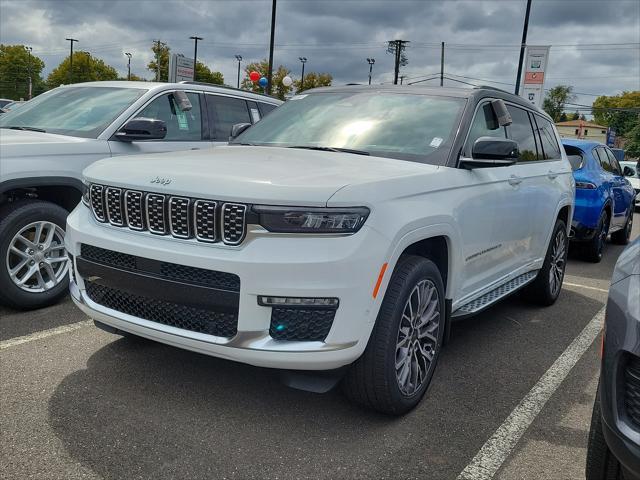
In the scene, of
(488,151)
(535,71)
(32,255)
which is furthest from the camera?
(535,71)

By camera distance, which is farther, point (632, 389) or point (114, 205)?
point (114, 205)

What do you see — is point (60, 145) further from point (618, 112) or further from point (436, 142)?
point (618, 112)

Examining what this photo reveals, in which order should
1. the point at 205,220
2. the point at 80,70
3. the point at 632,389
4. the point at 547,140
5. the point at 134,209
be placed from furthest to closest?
1. the point at 80,70
2. the point at 547,140
3. the point at 134,209
4. the point at 205,220
5. the point at 632,389

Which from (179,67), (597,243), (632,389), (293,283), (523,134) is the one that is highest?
(179,67)

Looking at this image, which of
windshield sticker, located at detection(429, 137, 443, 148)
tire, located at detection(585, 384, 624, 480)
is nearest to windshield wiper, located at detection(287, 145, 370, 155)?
windshield sticker, located at detection(429, 137, 443, 148)

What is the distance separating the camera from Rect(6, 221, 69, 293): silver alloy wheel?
4590 millimetres

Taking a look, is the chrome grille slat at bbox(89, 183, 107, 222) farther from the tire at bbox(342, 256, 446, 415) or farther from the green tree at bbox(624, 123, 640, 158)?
the green tree at bbox(624, 123, 640, 158)

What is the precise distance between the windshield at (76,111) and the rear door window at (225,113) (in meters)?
0.84

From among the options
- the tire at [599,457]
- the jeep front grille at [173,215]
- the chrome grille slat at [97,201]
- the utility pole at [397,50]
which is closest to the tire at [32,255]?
the chrome grille slat at [97,201]

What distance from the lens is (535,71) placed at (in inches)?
758

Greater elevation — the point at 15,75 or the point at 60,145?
→ the point at 15,75

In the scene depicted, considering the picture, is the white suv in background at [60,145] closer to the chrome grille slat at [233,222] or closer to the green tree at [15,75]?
the chrome grille slat at [233,222]

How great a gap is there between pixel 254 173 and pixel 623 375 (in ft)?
5.72

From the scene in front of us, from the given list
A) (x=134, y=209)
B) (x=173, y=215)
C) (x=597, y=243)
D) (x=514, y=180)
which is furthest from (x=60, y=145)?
(x=597, y=243)
